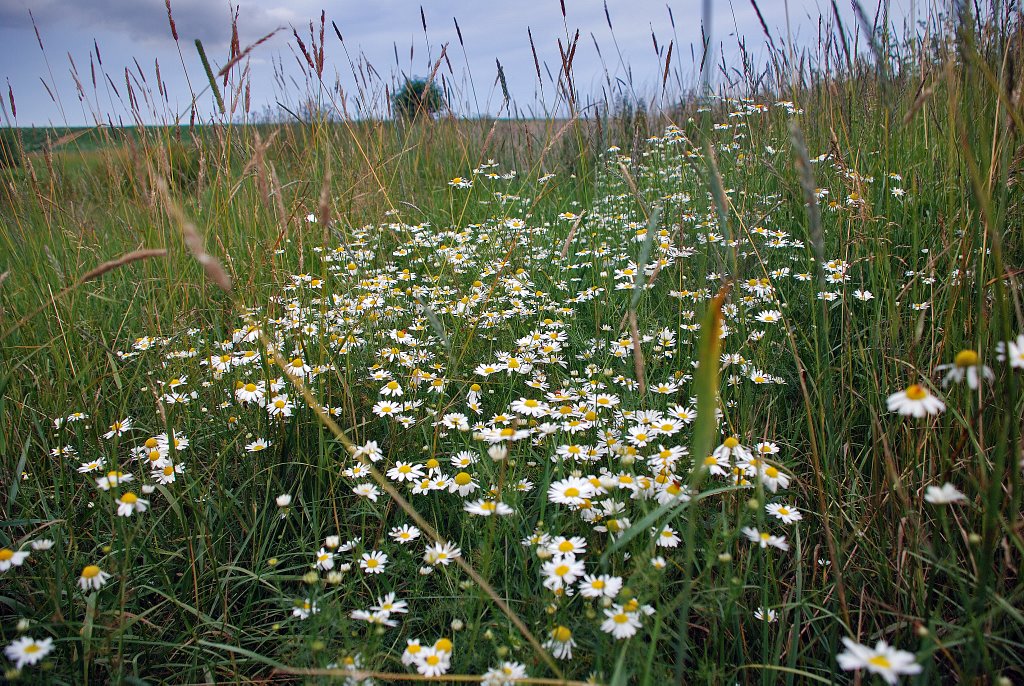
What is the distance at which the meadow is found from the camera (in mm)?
1025

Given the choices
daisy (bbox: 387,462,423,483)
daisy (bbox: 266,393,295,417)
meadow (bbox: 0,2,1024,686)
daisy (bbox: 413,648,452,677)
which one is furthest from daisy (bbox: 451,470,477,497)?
daisy (bbox: 266,393,295,417)

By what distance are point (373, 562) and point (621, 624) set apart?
54cm

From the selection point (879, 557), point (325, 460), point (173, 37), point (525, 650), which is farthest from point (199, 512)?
point (173, 37)

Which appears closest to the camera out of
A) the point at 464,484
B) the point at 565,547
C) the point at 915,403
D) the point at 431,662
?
the point at 915,403

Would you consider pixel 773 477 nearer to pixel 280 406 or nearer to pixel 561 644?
pixel 561 644

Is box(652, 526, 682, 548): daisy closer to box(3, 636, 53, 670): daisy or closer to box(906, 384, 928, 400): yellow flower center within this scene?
box(906, 384, 928, 400): yellow flower center

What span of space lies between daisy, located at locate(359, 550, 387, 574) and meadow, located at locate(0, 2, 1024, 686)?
3 centimetres

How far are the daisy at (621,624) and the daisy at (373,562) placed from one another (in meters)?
0.49

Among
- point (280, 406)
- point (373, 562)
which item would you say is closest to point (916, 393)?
point (373, 562)

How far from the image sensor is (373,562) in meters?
1.25

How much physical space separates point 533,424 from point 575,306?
2.81 ft

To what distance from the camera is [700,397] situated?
66cm

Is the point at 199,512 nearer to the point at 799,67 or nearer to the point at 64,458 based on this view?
the point at 64,458

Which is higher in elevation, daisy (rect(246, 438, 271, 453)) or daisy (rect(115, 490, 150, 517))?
daisy (rect(115, 490, 150, 517))
